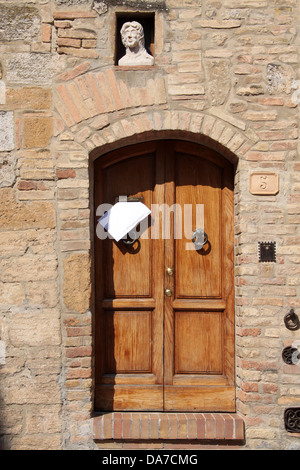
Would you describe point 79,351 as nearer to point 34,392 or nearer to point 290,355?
point 34,392

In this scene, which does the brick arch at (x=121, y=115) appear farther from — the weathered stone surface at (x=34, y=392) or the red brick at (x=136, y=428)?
the red brick at (x=136, y=428)

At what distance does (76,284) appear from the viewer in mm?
3246

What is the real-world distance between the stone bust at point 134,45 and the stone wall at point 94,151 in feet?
0.25

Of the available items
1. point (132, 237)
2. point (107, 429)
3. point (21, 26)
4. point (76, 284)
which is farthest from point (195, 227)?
point (21, 26)

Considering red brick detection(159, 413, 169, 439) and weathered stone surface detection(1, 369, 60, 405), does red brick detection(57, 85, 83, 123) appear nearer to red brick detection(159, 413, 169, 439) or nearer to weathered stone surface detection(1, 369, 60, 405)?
weathered stone surface detection(1, 369, 60, 405)

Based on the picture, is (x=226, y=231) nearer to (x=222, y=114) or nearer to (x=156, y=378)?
(x=222, y=114)

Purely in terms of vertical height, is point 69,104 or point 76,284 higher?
point 69,104

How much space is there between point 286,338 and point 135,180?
63.9 inches

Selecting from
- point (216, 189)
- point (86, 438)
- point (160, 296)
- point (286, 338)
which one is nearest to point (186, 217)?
point (216, 189)

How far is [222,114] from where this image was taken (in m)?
3.27

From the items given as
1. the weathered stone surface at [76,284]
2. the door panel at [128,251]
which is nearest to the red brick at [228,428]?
the door panel at [128,251]

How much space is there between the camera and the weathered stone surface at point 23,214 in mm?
3260

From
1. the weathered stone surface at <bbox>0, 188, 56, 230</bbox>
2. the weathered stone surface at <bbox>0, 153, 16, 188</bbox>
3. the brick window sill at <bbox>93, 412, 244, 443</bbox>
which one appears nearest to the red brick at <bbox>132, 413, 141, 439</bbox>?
the brick window sill at <bbox>93, 412, 244, 443</bbox>

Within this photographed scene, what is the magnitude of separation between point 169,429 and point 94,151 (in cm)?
208
